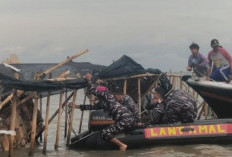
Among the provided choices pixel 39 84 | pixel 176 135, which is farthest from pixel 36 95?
pixel 176 135

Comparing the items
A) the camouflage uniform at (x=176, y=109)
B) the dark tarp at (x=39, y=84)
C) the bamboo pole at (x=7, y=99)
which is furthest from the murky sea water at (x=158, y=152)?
the dark tarp at (x=39, y=84)

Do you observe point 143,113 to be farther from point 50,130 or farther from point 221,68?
point 50,130

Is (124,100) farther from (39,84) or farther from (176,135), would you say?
(39,84)

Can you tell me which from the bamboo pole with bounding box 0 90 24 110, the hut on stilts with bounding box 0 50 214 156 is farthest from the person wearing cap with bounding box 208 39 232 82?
the bamboo pole with bounding box 0 90 24 110

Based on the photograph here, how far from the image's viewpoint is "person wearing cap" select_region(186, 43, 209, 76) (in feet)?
43.2

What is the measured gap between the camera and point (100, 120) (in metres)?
11.1

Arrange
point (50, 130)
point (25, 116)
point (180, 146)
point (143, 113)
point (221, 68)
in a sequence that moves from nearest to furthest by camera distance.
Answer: point (180, 146) → point (25, 116) → point (221, 68) → point (143, 113) → point (50, 130)

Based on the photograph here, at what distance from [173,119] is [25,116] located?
3.83 meters

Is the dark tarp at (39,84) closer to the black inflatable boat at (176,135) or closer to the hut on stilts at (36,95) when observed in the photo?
the hut on stilts at (36,95)

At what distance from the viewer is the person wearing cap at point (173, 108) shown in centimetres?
1038

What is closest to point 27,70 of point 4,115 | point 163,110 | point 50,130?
point 4,115

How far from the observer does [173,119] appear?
1055 cm

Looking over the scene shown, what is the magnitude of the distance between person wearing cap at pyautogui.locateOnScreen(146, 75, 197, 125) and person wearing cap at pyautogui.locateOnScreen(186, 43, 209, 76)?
9.14ft

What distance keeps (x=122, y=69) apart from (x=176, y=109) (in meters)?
2.98
